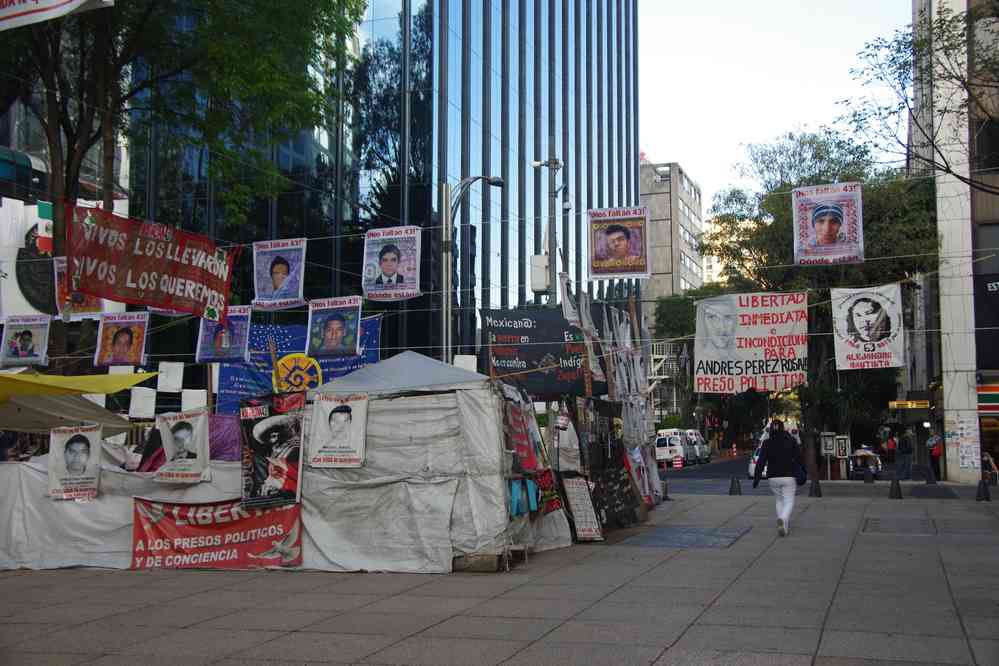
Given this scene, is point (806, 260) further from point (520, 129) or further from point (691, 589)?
point (520, 129)

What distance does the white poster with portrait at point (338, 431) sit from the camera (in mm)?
13078

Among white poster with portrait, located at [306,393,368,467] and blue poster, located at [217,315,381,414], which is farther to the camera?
blue poster, located at [217,315,381,414]

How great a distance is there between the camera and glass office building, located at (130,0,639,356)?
105 ft

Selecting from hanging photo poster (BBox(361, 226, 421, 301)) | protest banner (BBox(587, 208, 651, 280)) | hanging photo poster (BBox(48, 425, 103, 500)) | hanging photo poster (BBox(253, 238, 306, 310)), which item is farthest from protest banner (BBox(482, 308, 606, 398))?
hanging photo poster (BBox(48, 425, 103, 500))

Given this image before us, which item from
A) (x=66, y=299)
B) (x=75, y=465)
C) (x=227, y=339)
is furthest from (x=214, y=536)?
(x=227, y=339)

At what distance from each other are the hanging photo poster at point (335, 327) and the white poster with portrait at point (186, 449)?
317 inches

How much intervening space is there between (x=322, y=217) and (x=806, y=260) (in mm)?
18936

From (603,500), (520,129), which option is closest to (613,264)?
(603,500)

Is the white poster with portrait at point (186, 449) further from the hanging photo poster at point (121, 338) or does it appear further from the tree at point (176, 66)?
the hanging photo poster at point (121, 338)

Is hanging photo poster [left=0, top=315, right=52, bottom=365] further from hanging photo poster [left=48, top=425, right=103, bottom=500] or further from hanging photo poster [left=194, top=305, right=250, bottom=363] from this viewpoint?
hanging photo poster [left=48, top=425, right=103, bottom=500]

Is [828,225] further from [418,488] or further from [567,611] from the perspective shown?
[567,611]

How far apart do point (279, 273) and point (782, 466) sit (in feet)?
36.8

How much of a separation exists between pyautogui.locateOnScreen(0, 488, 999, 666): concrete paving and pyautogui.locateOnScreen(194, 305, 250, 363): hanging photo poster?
917 cm

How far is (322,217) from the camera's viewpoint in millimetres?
34531
